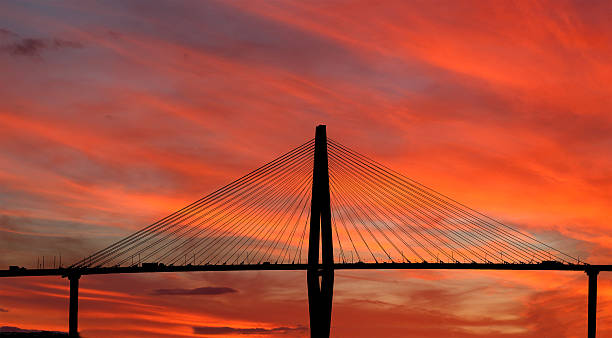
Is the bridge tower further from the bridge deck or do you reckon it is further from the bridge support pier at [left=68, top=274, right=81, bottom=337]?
the bridge support pier at [left=68, top=274, right=81, bottom=337]

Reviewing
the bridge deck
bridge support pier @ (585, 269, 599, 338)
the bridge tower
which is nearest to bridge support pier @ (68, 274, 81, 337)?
the bridge deck

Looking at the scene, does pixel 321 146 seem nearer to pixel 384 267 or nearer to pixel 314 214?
pixel 314 214

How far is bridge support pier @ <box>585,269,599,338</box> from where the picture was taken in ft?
371

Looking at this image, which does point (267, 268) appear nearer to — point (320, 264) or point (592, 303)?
point (320, 264)

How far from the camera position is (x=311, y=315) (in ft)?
246

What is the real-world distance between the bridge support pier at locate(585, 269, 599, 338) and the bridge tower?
167 ft

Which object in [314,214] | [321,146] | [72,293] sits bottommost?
[72,293]

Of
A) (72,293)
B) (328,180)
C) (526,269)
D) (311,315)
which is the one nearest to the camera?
(311,315)

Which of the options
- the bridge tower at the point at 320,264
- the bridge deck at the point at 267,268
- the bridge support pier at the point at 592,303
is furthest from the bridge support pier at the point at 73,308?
the bridge support pier at the point at 592,303

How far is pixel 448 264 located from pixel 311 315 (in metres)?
39.2

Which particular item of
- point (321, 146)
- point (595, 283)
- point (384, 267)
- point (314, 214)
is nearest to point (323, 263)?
point (314, 214)

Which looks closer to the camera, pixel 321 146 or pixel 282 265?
pixel 321 146

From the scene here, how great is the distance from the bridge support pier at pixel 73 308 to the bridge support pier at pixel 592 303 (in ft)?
212

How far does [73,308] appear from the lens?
10412 cm
